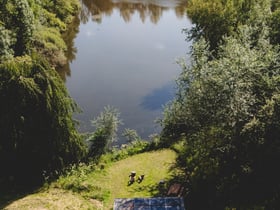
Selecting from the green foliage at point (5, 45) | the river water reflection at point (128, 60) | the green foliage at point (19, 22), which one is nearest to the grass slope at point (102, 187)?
the river water reflection at point (128, 60)

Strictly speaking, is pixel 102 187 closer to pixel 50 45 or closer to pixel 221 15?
pixel 221 15

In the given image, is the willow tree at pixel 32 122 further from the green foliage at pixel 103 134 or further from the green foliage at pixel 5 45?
the green foliage at pixel 5 45

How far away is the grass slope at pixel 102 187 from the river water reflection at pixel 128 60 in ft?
22.1

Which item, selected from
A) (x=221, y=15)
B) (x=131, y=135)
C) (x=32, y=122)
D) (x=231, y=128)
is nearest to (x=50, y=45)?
(x=131, y=135)

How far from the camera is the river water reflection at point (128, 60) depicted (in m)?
30.7

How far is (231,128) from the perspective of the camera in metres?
15.5

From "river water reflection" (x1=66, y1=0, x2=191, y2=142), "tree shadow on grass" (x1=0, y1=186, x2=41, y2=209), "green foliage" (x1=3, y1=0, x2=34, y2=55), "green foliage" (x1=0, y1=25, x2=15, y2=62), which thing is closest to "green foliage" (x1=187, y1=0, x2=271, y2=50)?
"river water reflection" (x1=66, y1=0, x2=191, y2=142)

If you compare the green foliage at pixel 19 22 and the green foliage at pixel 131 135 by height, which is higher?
the green foliage at pixel 19 22

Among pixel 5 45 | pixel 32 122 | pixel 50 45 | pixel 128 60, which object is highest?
pixel 5 45

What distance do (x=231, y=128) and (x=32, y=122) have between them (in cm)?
883

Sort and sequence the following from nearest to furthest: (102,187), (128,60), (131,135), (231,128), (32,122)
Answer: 1. (231,128)
2. (32,122)
3. (102,187)
4. (131,135)
5. (128,60)

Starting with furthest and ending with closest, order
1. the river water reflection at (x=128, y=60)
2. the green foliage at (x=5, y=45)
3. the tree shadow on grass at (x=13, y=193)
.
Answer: the river water reflection at (x=128, y=60) → the green foliage at (x=5, y=45) → the tree shadow on grass at (x=13, y=193)

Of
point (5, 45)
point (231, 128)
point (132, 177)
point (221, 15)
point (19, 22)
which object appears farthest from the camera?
point (19, 22)

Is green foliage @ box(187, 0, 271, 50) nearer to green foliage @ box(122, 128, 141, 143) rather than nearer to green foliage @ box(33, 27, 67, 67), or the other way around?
green foliage @ box(122, 128, 141, 143)
